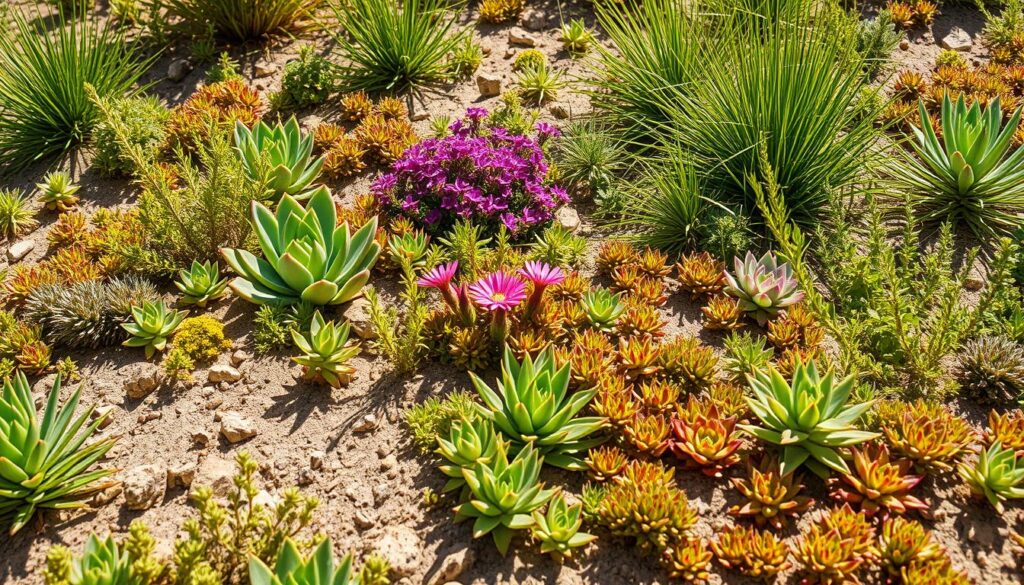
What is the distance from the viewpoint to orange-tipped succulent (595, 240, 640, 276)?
16.8ft

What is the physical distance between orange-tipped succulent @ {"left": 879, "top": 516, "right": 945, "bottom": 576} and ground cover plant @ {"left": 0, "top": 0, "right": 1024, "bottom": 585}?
0.01 m

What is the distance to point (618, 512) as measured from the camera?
3.51 meters

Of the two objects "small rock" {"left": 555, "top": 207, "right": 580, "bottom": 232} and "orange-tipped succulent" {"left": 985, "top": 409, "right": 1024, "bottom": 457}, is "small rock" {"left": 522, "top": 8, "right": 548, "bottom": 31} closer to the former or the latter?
"small rock" {"left": 555, "top": 207, "right": 580, "bottom": 232}

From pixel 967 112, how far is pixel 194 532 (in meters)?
5.31

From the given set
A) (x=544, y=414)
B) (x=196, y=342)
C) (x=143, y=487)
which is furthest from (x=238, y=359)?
(x=544, y=414)

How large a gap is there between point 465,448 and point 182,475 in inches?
56.8

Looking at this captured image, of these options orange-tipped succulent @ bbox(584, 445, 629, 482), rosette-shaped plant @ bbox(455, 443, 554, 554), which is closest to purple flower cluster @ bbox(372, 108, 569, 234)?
orange-tipped succulent @ bbox(584, 445, 629, 482)

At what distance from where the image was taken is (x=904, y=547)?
3.32 m

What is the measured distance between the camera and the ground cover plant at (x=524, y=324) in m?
3.55

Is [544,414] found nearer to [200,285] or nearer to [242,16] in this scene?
[200,285]

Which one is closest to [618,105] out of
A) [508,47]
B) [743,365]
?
[508,47]

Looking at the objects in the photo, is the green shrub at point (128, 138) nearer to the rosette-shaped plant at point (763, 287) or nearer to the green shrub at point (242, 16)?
the green shrub at point (242, 16)

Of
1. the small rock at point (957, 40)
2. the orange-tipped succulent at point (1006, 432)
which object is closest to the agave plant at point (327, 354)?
the orange-tipped succulent at point (1006, 432)

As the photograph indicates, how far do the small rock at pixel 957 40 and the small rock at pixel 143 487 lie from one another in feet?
24.0
